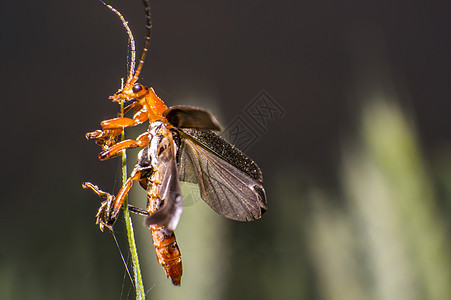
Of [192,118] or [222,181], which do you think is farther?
[222,181]

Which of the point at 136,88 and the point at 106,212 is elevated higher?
the point at 136,88

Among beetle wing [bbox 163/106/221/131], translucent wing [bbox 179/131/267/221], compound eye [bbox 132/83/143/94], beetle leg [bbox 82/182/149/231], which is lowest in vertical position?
beetle leg [bbox 82/182/149/231]

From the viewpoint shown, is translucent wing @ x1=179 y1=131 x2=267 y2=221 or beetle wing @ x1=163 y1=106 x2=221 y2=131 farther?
translucent wing @ x1=179 y1=131 x2=267 y2=221

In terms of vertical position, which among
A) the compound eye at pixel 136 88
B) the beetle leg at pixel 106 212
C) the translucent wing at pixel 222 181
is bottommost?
the beetle leg at pixel 106 212

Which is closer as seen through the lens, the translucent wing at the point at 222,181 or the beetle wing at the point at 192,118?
the beetle wing at the point at 192,118

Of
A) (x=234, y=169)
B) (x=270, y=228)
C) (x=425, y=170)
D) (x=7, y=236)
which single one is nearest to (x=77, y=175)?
(x=7, y=236)

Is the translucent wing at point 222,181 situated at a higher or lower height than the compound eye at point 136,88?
lower

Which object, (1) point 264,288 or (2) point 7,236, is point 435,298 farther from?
(2) point 7,236
